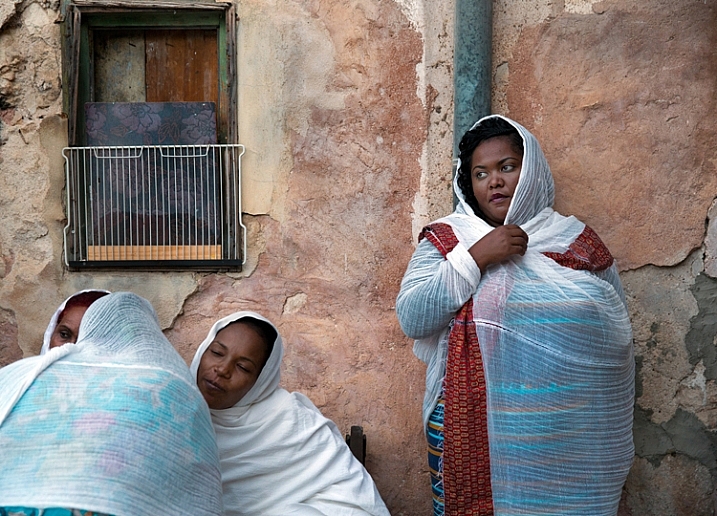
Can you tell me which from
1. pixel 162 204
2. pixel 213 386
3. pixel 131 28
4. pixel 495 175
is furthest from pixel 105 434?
pixel 131 28

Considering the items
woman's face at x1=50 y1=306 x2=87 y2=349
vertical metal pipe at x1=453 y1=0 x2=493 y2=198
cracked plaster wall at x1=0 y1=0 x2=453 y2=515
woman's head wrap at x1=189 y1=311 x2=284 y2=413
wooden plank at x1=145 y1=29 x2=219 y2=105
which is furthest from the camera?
wooden plank at x1=145 y1=29 x2=219 y2=105

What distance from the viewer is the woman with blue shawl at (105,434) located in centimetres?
162

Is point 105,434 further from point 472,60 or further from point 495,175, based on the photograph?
point 472,60

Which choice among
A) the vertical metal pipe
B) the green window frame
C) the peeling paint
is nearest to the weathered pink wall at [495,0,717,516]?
the peeling paint

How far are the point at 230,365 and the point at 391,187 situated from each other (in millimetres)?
1050

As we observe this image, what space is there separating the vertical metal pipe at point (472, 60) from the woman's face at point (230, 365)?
105 centimetres

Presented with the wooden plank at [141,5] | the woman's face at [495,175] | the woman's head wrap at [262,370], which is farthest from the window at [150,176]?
the woman's face at [495,175]

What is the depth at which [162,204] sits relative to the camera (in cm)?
318

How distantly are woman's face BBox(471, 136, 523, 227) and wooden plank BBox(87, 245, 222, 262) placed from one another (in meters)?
1.10

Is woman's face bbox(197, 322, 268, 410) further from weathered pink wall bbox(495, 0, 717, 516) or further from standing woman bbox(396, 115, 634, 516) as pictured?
weathered pink wall bbox(495, 0, 717, 516)

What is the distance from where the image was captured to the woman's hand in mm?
2463

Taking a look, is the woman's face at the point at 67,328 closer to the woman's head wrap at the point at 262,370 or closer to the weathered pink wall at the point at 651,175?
the woman's head wrap at the point at 262,370

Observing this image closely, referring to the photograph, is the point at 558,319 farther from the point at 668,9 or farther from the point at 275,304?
the point at 668,9

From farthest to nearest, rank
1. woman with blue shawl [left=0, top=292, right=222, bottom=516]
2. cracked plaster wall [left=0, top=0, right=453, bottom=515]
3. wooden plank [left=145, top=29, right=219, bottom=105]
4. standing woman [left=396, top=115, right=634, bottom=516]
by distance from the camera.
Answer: wooden plank [left=145, top=29, right=219, bottom=105]
cracked plaster wall [left=0, top=0, right=453, bottom=515]
standing woman [left=396, top=115, right=634, bottom=516]
woman with blue shawl [left=0, top=292, right=222, bottom=516]
